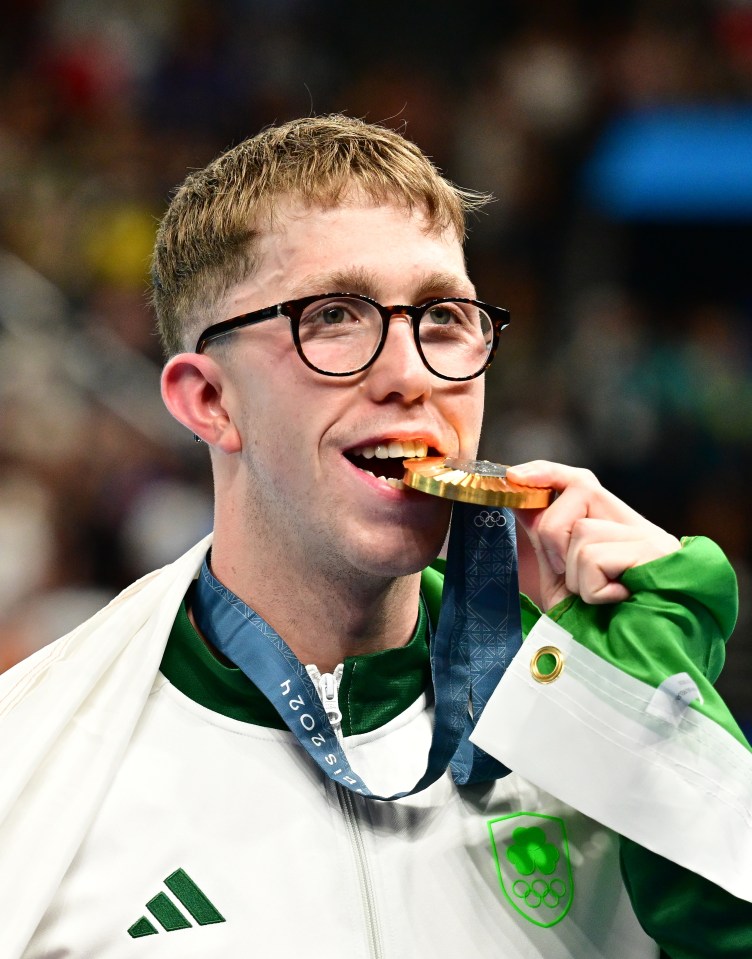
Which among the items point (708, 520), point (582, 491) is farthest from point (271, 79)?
point (582, 491)

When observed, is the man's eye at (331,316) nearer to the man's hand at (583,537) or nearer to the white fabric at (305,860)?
the man's hand at (583,537)

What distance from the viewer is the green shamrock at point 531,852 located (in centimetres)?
197

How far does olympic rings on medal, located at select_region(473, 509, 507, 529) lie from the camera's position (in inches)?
80.4

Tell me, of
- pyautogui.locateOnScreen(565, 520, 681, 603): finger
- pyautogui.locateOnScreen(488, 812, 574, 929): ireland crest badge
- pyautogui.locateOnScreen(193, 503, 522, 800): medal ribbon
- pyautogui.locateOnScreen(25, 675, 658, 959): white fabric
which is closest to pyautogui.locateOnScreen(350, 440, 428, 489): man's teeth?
pyautogui.locateOnScreen(193, 503, 522, 800): medal ribbon

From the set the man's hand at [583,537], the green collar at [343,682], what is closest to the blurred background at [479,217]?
the green collar at [343,682]

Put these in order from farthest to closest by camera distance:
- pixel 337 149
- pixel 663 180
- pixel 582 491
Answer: pixel 663 180 → pixel 337 149 → pixel 582 491

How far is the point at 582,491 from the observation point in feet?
6.13

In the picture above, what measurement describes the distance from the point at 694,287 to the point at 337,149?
5162 millimetres

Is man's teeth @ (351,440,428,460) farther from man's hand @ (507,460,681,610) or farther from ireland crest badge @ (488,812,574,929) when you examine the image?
ireland crest badge @ (488,812,574,929)

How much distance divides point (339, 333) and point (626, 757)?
0.83m

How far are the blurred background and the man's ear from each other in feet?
10.9

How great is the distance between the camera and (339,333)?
203 cm

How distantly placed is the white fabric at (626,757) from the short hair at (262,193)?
82 centimetres

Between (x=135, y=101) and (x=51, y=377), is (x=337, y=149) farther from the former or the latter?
(x=135, y=101)
